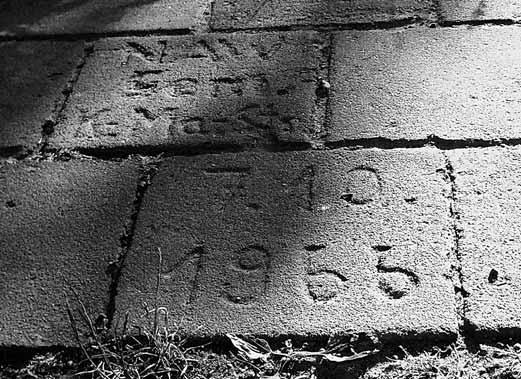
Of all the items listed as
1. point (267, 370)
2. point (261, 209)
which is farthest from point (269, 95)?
point (267, 370)

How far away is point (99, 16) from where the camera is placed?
330cm

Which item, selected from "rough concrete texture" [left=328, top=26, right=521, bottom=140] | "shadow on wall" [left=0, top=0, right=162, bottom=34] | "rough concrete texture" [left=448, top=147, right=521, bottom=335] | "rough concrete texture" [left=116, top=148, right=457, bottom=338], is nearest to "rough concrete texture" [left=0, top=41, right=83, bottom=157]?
"shadow on wall" [left=0, top=0, right=162, bottom=34]

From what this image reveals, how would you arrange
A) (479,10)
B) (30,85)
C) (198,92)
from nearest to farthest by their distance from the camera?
(198,92) < (30,85) < (479,10)

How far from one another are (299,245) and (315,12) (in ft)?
4.12

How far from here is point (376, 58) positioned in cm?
287

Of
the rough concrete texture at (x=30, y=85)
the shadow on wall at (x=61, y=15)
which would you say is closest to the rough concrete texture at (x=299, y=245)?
the rough concrete texture at (x=30, y=85)

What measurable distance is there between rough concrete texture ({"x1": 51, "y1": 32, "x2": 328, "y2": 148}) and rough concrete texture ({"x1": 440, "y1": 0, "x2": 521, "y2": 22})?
453 millimetres

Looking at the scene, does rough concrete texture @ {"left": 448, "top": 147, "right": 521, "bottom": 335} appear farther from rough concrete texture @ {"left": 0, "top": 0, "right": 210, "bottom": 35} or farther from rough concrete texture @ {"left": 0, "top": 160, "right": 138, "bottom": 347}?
rough concrete texture @ {"left": 0, "top": 0, "right": 210, "bottom": 35}

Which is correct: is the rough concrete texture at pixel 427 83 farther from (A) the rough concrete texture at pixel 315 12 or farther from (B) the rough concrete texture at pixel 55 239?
(B) the rough concrete texture at pixel 55 239

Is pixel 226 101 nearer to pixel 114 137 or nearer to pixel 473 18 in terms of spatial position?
pixel 114 137

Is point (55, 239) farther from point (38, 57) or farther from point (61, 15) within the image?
point (61, 15)

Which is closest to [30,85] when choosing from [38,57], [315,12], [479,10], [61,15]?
[38,57]

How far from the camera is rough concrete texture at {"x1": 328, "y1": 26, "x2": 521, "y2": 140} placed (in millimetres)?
2533

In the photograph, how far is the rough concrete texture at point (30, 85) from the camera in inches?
107
